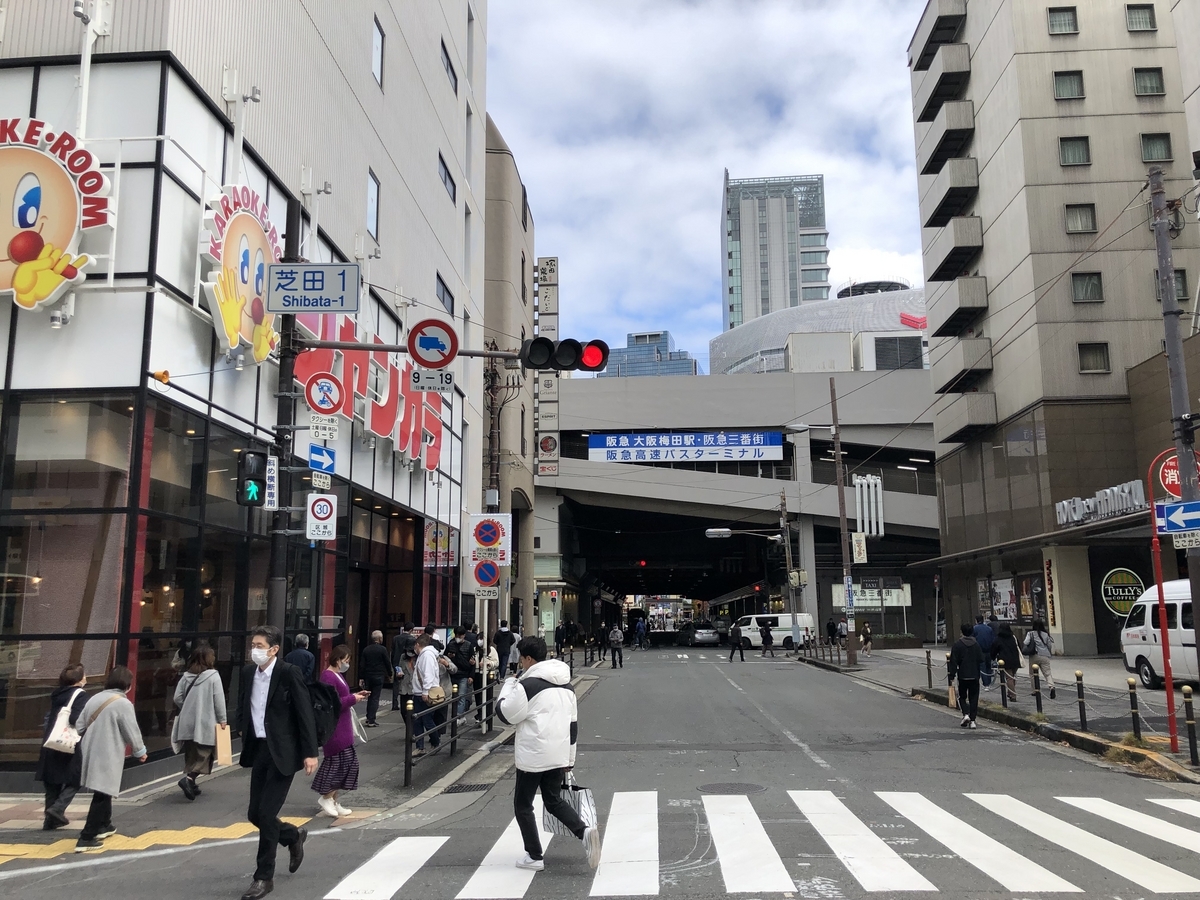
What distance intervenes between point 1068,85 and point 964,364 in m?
11.4

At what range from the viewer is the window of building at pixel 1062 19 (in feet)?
122

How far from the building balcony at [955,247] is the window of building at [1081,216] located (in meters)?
5.18

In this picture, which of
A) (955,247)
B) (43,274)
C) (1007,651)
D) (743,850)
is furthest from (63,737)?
(955,247)

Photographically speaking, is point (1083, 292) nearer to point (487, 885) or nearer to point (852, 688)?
point (852, 688)

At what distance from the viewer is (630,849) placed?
Result: 8.12 m

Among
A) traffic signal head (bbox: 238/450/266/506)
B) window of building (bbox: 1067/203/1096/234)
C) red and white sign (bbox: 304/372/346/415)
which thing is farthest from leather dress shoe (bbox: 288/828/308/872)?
window of building (bbox: 1067/203/1096/234)

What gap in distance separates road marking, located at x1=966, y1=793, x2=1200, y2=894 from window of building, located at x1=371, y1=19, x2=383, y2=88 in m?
19.3

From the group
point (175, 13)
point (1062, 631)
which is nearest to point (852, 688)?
point (1062, 631)

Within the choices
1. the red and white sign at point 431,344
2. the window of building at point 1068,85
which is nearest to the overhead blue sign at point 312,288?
the red and white sign at point 431,344

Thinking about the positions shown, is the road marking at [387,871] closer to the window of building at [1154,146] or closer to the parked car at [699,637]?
the window of building at [1154,146]

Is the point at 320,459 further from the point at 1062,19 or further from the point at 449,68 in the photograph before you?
the point at 1062,19

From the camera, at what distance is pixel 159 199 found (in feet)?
39.8

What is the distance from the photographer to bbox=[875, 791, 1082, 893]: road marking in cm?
696

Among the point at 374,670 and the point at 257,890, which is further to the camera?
the point at 374,670
